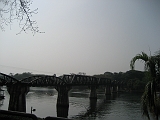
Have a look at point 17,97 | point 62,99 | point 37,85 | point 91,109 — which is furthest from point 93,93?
point 17,97

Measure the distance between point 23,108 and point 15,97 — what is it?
10.9 ft

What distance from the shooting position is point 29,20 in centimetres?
984

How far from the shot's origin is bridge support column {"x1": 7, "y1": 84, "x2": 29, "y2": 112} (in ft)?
145

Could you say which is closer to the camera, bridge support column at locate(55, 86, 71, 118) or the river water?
the river water

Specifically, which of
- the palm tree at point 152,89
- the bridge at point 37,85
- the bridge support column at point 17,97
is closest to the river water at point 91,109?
the bridge at point 37,85

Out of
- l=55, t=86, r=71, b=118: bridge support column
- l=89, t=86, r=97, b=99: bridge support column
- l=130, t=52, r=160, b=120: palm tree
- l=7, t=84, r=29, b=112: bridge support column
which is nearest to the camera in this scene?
l=130, t=52, r=160, b=120: palm tree

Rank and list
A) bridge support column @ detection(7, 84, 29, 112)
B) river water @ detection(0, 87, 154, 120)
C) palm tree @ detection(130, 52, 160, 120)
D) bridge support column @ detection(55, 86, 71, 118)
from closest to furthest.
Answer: palm tree @ detection(130, 52, 160, 120) < bridge support column @ detection(7, 84, 29, 112) < river water @ detection(0, 87, 154, 120) < bridge support column @ detection(55, 86, 71, 118)

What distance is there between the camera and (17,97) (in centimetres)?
4491

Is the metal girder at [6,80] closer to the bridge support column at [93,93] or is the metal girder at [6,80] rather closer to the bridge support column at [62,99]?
the bridge support column at [62,99]

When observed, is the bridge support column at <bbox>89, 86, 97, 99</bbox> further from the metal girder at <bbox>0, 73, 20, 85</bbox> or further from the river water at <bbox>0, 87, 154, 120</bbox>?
the metal girder at <bbox>0, 73, 20, 85</bbox>

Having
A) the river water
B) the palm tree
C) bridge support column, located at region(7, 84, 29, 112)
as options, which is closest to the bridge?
bridge support column, located at region(7, 84, 29, 112)

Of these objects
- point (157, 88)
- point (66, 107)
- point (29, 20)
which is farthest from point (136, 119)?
point (29, 20)

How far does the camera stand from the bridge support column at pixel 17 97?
1736 inches

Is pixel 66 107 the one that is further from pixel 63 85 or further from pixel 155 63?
pixel 155 63
